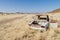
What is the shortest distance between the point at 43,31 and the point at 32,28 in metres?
1.35

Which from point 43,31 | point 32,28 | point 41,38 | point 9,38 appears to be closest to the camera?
point 41,38

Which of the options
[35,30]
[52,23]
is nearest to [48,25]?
[52,23]

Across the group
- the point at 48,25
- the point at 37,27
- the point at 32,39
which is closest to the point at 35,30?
the point at 37,27

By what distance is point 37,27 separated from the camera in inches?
583

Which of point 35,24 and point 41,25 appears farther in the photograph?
point 35,24

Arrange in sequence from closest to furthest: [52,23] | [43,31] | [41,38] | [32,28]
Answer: [41,38] < [43,31] < [32,28] < [52,23]

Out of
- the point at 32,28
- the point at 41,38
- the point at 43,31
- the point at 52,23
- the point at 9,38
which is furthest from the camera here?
the point at 52,23

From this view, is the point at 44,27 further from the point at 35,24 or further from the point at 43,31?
the point at 35,24

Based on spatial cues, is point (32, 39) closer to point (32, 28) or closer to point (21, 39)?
point (21, 39)

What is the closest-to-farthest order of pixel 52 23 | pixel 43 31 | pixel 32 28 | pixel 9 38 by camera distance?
1. pixel 9 38
2. pixel 43 31
3. pixel 32 28
4. pixel 52 23

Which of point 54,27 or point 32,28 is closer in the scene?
point 32,28

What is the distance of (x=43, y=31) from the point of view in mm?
14078

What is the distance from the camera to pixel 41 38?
11.0m

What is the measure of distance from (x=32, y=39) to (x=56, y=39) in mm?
1756
